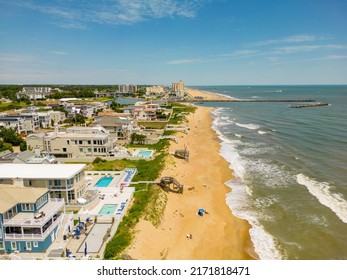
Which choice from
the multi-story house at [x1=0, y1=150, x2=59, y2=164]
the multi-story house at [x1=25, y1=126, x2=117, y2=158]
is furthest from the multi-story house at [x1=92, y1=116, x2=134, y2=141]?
the multi-story house at [x1=0, y1=150, x2=59, y2=164]

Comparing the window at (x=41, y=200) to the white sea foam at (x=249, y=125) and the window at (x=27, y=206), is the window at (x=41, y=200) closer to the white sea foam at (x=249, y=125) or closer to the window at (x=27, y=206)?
the window at (x=27, y=206)

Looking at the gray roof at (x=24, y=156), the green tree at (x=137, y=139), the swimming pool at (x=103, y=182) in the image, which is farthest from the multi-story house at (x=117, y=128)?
the swimming pool at (x=103, y=182)

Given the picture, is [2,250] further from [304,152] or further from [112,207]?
[304,152]

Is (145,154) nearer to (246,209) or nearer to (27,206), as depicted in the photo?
(246,209)

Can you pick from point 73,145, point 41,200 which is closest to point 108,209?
point 41,200

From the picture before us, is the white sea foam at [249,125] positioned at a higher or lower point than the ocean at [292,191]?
higher

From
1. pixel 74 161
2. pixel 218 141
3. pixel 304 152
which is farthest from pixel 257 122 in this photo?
pixel 74 161
